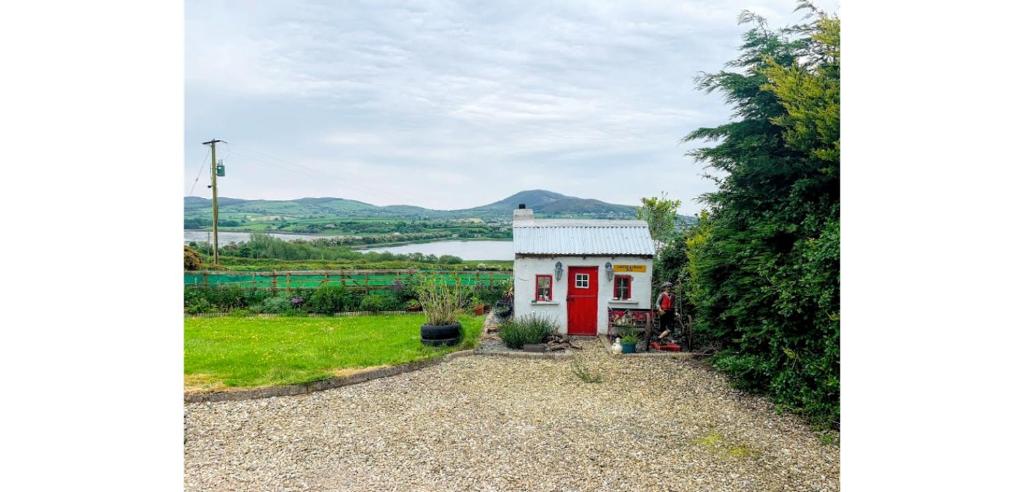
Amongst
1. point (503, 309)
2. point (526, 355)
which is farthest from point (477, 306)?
point (526, 355)

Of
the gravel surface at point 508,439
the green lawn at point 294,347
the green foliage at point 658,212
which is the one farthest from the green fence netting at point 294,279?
the gravel surface at point 508,439

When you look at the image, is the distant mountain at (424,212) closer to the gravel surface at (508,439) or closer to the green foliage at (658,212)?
the green foliage at (658,212)

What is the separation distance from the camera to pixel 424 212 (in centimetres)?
1634

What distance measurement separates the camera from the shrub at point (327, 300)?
38.4ft

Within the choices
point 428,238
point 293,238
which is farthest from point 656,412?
point 293,238

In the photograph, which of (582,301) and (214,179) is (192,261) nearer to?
(214,179)

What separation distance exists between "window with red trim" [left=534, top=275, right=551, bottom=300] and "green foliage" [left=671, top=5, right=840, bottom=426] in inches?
109

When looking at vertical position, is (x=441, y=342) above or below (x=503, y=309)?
below

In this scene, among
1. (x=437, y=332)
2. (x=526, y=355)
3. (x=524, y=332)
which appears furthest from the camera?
(x=524, y=332)

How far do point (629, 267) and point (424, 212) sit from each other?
350 inches

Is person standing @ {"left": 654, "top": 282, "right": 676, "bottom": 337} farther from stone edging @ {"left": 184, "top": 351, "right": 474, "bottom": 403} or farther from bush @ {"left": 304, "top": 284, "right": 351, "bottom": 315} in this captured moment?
bush @ {"left": 304, "top": 284, "right": 351, "bottom": 315}

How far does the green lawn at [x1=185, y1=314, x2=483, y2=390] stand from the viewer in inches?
247
